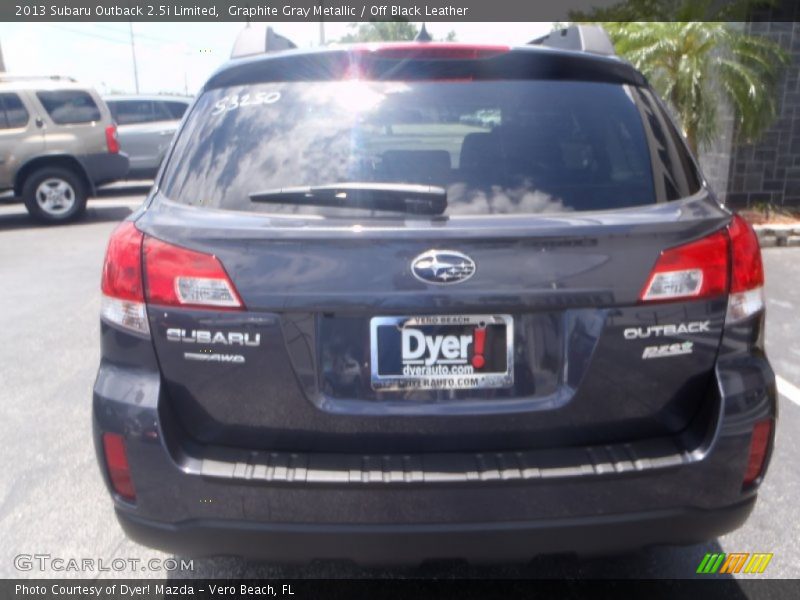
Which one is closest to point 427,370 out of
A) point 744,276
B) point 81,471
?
point 744,276

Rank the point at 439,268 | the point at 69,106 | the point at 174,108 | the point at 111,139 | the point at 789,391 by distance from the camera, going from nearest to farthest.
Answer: the point at 439,268, the point at 789,391, the point at 69,106, the point at 111,139, the point at 174,108

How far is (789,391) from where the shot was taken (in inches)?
183

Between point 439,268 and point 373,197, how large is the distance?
286 mm

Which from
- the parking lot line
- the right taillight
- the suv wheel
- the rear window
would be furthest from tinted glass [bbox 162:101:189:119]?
the right taillight

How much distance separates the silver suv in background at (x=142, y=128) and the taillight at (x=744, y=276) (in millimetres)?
14043

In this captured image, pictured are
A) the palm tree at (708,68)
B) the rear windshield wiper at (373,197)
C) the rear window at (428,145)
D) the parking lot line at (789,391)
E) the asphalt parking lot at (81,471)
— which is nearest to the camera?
the rear windshield wiper at (373,197)

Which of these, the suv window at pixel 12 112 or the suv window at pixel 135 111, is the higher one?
the suv window at pixel 12 112

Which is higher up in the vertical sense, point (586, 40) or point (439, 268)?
point (586, 40)

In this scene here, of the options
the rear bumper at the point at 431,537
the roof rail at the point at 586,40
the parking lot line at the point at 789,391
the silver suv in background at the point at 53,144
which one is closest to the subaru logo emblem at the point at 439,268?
the rear bumper at the point at 431,537

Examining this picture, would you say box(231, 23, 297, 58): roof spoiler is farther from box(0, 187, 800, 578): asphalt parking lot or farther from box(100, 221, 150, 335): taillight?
box(0, 187, 800, 578): asphalt parking lot

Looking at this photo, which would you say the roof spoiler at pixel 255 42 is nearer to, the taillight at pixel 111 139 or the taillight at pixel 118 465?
the taillight at pixel 118 465

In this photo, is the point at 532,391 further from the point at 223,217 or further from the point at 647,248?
the point at 223,217

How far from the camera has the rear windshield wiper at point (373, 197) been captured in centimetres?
213
